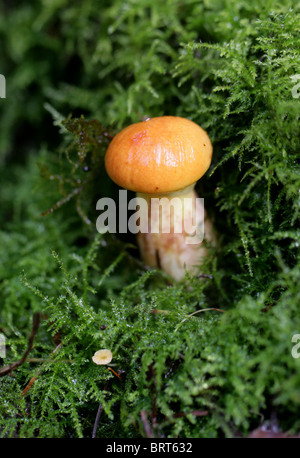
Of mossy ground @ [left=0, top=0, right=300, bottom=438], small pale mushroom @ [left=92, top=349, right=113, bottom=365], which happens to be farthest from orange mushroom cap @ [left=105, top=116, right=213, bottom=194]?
small pale mushroom @ [left=92, top=349, right=113, bottom=365]

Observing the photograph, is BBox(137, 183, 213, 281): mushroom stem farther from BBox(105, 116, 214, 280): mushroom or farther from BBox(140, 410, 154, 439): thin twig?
BBox(140, 410, 154, 439): thin twig

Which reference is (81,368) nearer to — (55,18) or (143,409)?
(143,409)

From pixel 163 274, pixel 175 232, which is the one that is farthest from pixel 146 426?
pixel 175 232

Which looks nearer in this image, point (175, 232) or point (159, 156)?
point (159, 156)

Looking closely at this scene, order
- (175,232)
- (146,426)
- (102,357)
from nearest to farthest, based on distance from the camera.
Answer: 1. (146,426)
2. (102,357)
3. (175,232)

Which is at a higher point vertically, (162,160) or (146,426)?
(162,160)

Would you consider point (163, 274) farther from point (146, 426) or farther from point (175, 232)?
point (146, 426)
